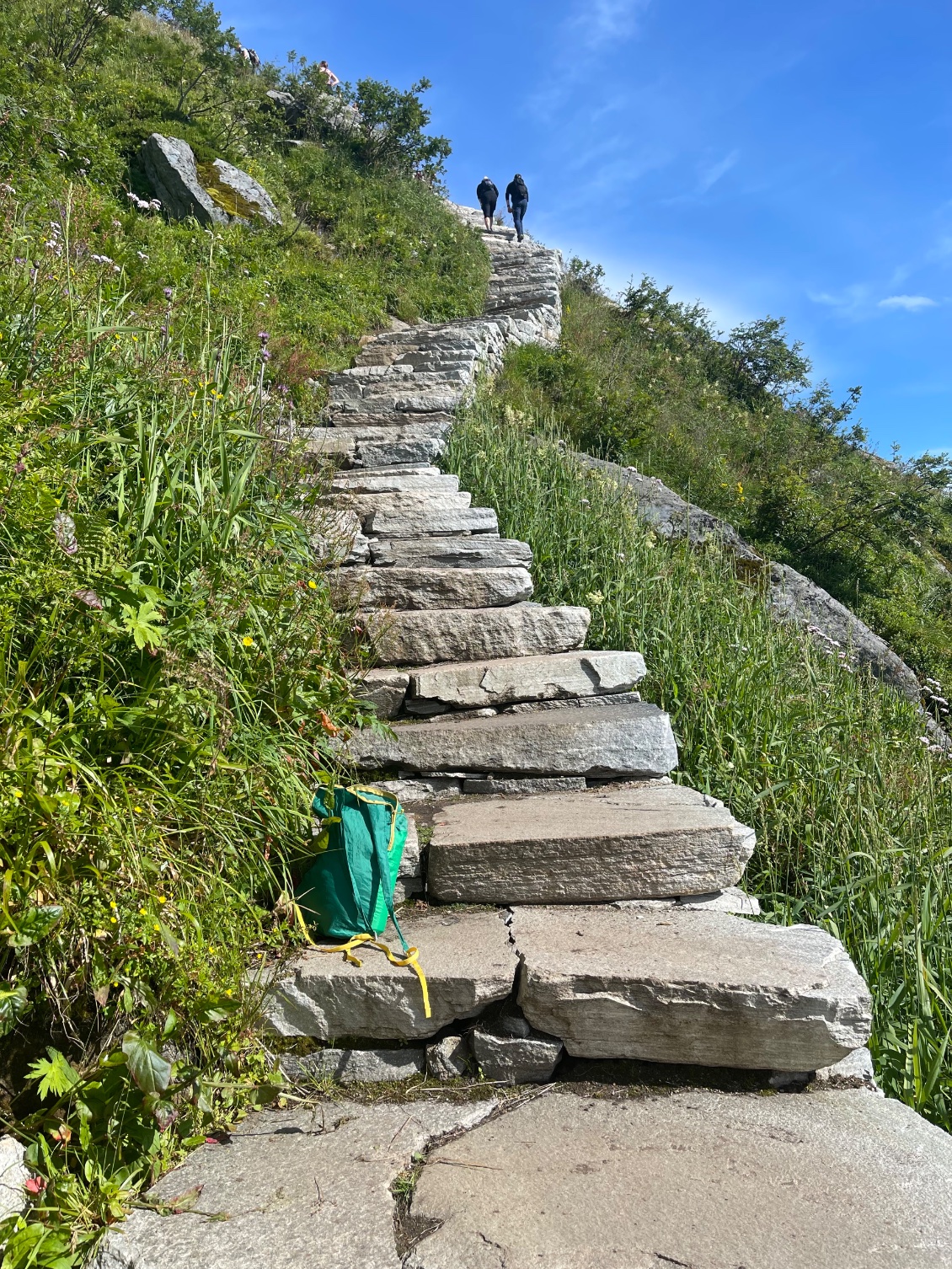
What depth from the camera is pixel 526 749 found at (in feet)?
10.9

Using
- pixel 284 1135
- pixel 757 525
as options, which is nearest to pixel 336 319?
pixel 757 525

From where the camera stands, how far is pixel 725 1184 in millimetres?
1838

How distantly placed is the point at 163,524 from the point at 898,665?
21.5 ft

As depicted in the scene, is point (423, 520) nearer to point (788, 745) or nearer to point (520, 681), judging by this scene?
point (520, 681)

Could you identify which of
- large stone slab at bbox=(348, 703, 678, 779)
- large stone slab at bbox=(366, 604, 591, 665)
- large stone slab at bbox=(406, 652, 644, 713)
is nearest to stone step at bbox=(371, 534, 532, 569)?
large stone slab at bbox=(366, 604, 591, 665)

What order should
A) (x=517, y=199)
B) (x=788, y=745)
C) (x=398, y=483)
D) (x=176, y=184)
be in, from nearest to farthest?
(x=788, y=745) < (x=398, y=483) < (x=176, y=184) < (x=517, y=199)

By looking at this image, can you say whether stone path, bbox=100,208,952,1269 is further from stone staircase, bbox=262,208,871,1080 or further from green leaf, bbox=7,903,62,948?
green leaf, bbox=7,903,62,948

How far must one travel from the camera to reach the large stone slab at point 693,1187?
1.67 metres

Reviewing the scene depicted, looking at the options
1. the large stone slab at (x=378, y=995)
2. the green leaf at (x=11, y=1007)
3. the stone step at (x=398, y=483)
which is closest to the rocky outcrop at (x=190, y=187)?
the stone step at (x=398, y=483)

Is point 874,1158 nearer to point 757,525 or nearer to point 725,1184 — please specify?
point 725,1184

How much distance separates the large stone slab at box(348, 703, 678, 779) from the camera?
332 centimetres

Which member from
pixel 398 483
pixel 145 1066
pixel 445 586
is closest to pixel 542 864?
pixel 145 1066

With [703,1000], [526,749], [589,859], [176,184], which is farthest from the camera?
[176,184]

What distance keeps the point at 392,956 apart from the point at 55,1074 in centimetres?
89
